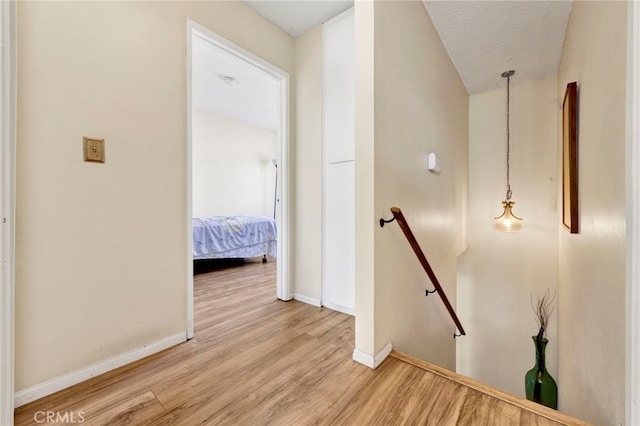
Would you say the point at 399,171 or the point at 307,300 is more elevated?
the point at 399,171

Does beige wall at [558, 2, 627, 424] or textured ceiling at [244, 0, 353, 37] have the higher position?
textured ceiling at [244, 0, 353, 37]

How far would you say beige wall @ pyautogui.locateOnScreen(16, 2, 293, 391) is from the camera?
126cm

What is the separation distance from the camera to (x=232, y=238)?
3881 mm

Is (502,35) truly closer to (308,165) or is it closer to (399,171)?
(399,171)

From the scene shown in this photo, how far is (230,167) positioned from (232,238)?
83.7 inches

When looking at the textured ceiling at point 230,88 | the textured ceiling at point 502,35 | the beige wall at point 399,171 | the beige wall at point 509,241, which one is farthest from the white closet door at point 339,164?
the beige wall at point 509,241

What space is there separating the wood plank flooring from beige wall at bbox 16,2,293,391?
0.20 m

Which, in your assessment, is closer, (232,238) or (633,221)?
(633,221)

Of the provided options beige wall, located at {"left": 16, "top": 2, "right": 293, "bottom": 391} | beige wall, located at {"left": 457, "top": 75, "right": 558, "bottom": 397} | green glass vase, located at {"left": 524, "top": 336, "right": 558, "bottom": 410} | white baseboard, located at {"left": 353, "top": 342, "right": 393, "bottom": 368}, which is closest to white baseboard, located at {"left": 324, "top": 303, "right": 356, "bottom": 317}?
white baseboard, located at {"left": 353, "top": 342, "right": 393, "bottom": 368}

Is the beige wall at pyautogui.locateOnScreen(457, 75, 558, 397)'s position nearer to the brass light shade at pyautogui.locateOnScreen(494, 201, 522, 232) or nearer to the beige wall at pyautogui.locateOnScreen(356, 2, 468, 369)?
the brass light shade at pyautogui.locateOnScreen(494, 201, 522, 232)

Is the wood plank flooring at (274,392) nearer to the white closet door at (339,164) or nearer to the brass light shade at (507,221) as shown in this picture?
the white closet door at (339,164)
